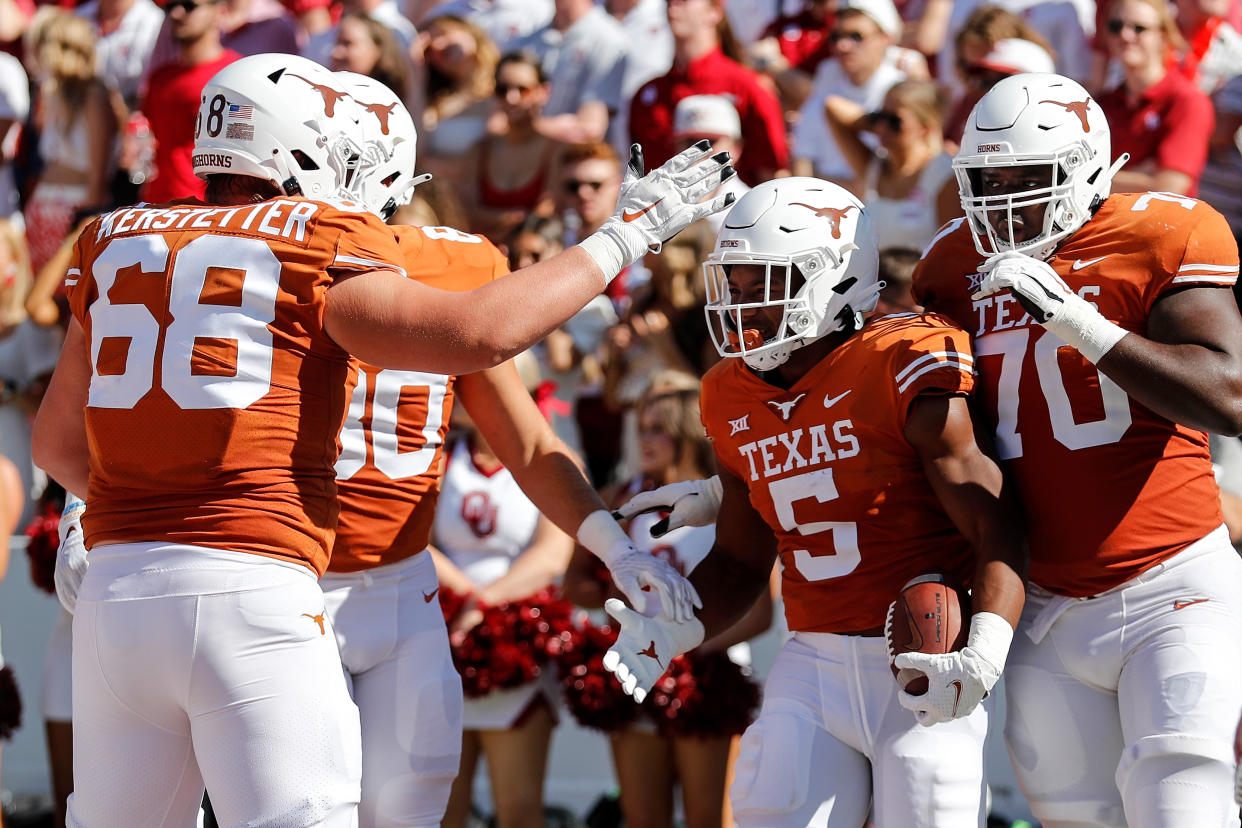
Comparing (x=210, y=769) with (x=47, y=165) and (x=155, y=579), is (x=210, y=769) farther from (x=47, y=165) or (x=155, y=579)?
(x=47, y=165)

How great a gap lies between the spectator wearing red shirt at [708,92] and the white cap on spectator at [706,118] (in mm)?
274

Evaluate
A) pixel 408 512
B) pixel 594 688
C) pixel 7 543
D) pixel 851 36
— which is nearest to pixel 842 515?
pixel 408 512

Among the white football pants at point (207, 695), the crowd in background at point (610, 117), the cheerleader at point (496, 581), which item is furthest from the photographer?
the crowd in background at point (610, 117)

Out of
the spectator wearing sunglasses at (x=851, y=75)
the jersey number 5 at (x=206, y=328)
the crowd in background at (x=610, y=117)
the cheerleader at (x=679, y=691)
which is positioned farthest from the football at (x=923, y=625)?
the spectator wearing sunglasses at (x=851, y=75)

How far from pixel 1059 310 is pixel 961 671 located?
779 millimetres

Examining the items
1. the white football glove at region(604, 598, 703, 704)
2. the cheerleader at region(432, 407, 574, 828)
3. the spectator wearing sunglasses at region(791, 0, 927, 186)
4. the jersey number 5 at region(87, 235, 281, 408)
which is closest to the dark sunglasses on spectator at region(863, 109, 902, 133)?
the spectator wearing sunglasses at region(791, 0, 927, 186)

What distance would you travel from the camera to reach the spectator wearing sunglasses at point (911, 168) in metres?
6.36

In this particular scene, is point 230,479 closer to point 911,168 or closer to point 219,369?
point 219,369

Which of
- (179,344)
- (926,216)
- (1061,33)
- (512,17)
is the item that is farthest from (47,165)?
(179,344)

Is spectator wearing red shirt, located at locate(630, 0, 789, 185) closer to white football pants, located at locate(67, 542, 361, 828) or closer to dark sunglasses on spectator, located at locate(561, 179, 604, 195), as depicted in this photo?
dark sunglasses on spectator, located at locate(561, 179, 604, 195)

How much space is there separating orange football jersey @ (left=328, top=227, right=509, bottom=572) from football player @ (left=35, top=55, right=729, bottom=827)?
0.55 metres

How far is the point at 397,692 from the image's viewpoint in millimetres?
3680

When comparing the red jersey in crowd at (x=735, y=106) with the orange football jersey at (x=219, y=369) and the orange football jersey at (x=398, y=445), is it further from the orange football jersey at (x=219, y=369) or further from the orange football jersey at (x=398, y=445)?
the orange football jersey at (x=219, y=369)

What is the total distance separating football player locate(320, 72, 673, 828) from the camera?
3646mm
